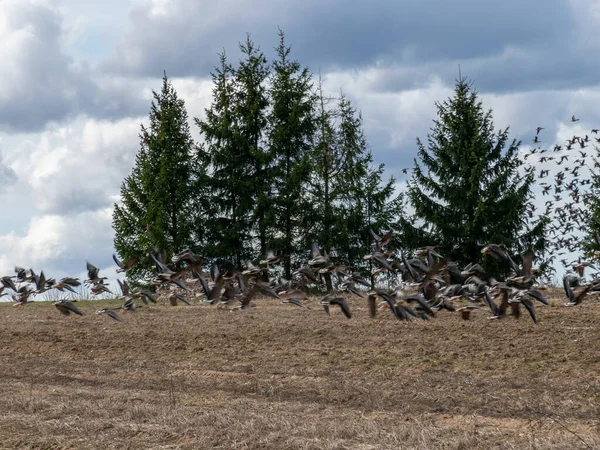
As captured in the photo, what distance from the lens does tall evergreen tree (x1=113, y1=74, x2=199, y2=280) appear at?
94.7ft

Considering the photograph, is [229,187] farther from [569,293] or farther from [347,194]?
[569,293]

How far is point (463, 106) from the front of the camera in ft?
92.9

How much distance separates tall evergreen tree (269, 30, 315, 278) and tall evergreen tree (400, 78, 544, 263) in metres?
3.94

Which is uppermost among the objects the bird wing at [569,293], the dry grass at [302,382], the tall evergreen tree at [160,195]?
the tall evergreen tree at [160,195]

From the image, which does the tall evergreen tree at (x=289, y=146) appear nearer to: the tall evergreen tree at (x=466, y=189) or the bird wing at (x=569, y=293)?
the tall evergreen tree at (x=466, y=189)

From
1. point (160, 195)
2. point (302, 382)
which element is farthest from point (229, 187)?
point (302, 382)

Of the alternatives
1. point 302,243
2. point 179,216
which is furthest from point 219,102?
point 302,243

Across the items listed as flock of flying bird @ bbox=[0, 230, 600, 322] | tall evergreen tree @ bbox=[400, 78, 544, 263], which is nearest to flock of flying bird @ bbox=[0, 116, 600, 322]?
flock of flying bird @ bbox=[0, 230, 600, 322]

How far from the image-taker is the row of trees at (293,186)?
27109mm

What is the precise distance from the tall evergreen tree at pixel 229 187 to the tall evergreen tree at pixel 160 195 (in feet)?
2.99

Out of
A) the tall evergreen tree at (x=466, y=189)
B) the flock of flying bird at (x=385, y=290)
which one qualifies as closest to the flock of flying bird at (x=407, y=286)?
the flock of flying bird at (x=385, y=290)

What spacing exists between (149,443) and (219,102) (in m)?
24.4

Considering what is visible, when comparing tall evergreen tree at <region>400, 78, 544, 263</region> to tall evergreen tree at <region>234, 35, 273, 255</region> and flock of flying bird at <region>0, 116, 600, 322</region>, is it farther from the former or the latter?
flock of flying bird at <region>0, 116, 600, 322</region>

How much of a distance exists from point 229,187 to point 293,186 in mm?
2693
